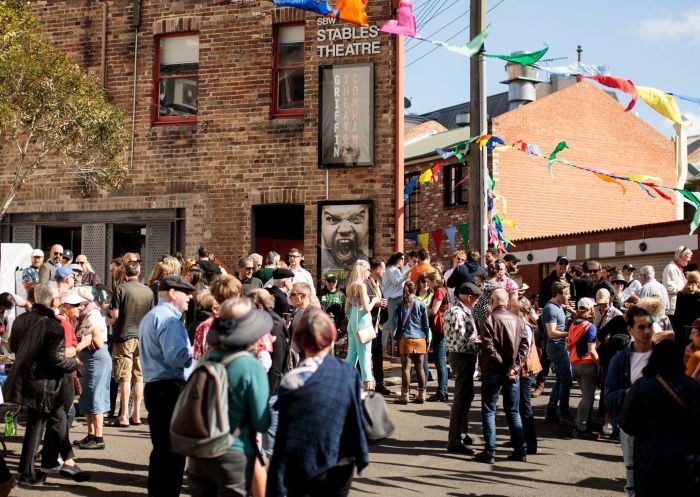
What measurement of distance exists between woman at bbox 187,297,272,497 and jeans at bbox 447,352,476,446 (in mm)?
4696

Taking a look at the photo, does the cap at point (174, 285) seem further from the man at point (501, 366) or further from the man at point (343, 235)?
the man at point (343, 235)

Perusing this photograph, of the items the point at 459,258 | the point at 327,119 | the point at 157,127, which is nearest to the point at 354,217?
the point at 327,119

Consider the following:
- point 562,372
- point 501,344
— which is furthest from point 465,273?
point 501,344

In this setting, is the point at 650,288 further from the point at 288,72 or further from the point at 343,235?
the point at 288,72

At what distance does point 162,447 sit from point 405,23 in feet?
27.2

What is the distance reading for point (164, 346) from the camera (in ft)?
22.7

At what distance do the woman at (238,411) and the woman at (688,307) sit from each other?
7695mm

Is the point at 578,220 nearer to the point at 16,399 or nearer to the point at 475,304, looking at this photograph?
the point at 475,304

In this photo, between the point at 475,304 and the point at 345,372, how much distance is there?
5.38 m

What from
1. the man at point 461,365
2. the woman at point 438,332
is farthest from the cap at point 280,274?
the woman at point 438,332

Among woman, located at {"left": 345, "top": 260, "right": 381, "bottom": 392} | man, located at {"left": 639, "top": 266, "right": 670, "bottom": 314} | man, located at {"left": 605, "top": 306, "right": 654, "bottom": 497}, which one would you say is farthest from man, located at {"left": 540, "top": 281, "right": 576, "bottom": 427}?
man, located at {"left": 605, "top": 306, "right": 654, "bottom": 497}

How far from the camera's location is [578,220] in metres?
37.4

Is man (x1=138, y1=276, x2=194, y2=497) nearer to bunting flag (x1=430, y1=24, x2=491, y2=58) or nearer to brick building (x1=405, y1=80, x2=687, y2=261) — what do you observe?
bunting flag (x1=430, y1=24, x2=491, y2=58)

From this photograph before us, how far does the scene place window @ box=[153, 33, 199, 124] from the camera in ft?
60.8
